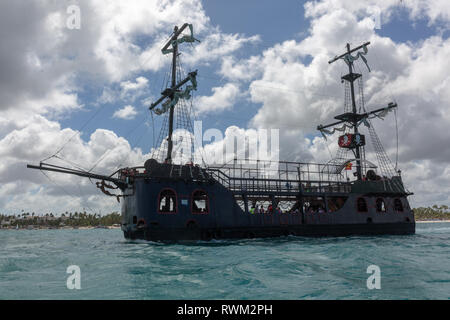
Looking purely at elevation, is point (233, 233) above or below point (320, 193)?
below

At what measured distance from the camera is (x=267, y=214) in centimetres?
2262

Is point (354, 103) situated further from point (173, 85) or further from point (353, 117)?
point (173, 85)

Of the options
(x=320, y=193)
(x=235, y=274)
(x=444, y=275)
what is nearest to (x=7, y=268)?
(x=235, y=274)

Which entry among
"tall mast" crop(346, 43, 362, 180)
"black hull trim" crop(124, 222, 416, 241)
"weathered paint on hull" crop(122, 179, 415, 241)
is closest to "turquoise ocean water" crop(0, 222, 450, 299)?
"black hull trim" crop(124, 222, 416, 241)

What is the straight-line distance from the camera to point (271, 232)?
73.3 feet

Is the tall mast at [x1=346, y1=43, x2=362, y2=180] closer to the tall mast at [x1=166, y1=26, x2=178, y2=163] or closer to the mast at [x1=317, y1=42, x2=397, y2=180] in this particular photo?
the mast at [x1=317, y1=42, x2=397, y2=180]

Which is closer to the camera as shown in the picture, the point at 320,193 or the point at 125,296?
the point at 125,296

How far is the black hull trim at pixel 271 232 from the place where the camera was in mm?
18891

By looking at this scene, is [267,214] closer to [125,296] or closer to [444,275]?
[444,275]

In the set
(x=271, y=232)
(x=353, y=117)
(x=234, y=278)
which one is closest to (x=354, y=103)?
(x=353, y=117)

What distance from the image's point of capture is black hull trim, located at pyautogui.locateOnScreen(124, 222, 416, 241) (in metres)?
18.9

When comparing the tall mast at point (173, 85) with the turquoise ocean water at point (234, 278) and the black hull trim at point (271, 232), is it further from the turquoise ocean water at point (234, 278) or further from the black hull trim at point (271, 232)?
the turquoise ocean water at point (234, 278)

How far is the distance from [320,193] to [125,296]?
20.4 m
